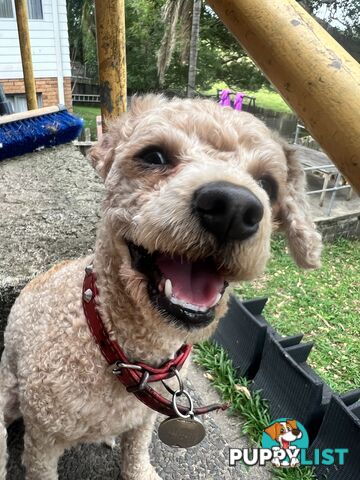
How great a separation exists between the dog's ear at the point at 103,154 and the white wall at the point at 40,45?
9877mm

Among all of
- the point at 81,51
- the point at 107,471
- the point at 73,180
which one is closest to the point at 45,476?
the point at 107,471

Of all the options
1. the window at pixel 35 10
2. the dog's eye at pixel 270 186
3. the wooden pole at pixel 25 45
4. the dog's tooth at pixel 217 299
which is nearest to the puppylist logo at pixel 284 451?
the dog's tooth at pixel 217 299

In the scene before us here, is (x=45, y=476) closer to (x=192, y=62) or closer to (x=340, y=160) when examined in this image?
(x=340, y=160)

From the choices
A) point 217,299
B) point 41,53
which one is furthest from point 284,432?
point 41,53

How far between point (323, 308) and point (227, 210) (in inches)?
201

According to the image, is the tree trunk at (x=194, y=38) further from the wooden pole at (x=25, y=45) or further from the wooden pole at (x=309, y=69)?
the wooden pole at (x=309, y=69)

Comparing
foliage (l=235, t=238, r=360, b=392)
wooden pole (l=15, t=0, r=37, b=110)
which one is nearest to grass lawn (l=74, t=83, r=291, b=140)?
foliage (l=235, t=238, r=360, b=392)

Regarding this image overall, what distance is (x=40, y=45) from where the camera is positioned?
34.3ft

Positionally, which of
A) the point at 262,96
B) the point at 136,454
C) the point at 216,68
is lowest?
the point at 262,96

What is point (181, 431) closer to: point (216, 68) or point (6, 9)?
point (6, 9)

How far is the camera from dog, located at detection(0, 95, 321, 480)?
1171mm

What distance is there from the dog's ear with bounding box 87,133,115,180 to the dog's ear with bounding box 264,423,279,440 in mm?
1794

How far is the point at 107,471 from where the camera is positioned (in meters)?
2.09

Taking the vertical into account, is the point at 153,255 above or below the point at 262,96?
above
